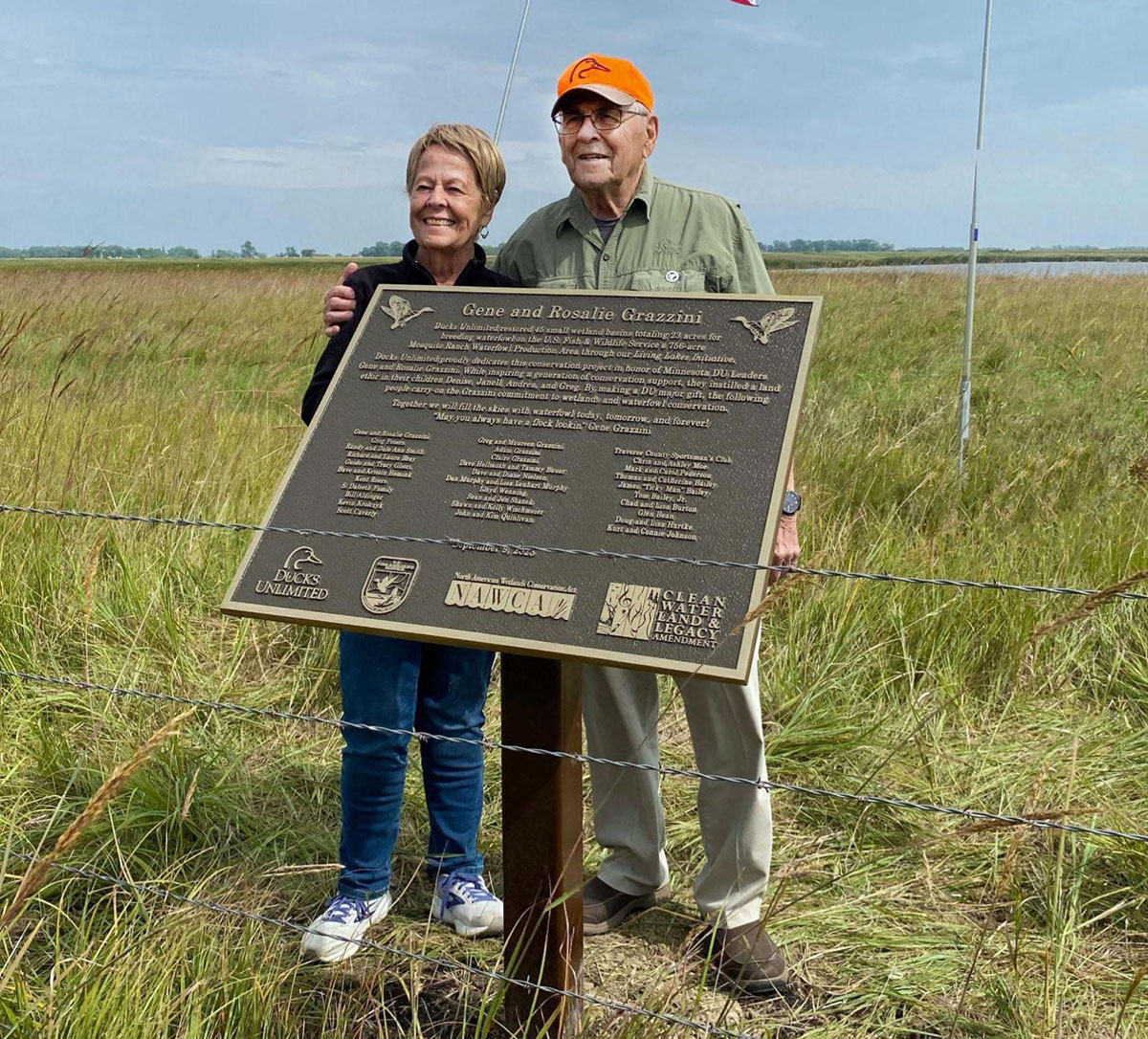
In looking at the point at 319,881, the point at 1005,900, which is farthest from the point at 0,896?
the point at 1005,900

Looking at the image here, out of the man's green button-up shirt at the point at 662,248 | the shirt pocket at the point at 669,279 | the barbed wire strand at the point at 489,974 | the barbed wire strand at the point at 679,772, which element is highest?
the man's green button-up shirt at the point at 662,248

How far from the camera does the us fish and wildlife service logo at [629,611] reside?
6.53ft

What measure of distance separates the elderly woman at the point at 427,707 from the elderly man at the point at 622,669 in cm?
20

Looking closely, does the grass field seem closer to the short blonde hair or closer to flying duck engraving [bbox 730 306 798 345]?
flying duck engraving [bbox 730 306 798 345]

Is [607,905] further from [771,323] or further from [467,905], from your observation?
[771,323]

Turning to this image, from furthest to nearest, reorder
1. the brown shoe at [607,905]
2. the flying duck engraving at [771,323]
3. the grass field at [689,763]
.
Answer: the brown shoe at [607,905], the grass field at [689,763], the flying duck engraving at [771,323]

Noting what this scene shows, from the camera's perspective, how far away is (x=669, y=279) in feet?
9.18

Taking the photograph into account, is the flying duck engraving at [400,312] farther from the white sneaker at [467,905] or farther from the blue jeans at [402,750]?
the white sneaker at [467,905]

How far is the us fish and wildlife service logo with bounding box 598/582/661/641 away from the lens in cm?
199

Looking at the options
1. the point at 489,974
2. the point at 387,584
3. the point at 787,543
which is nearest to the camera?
the point at 489,974

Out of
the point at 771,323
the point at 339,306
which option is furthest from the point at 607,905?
the point at 339,306

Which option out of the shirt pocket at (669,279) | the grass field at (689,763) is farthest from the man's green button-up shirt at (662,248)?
the grass field at (689,763)

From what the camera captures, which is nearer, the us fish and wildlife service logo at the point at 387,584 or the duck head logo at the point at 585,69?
the us fish and wildlife service logo at the point at 387,584

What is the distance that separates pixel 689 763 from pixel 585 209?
1985 mm
